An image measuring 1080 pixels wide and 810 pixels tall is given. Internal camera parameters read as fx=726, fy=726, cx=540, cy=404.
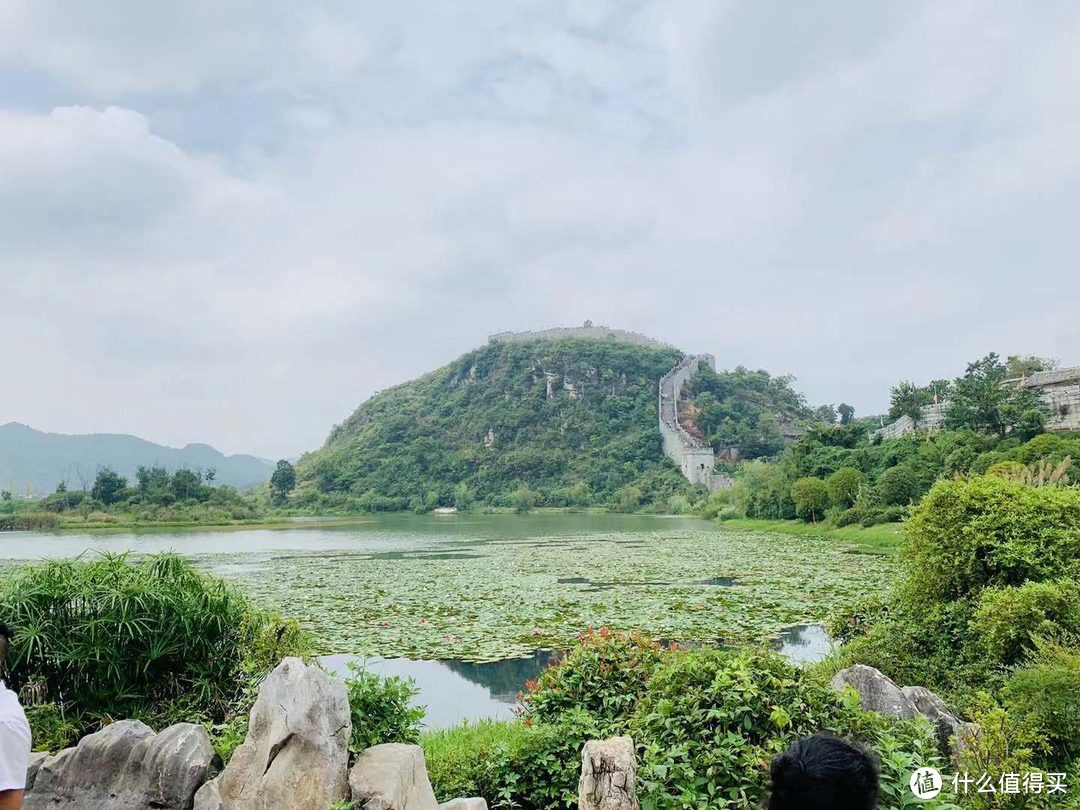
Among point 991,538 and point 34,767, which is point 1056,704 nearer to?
point 991,538

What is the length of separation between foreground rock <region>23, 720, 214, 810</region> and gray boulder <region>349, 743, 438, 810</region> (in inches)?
34.8

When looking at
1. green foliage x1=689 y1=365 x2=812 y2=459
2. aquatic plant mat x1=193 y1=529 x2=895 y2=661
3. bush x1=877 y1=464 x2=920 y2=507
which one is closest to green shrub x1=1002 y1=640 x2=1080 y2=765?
aquatic plant mat x1=193 y1=529 x2=895 y2=661

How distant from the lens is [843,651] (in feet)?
23.2

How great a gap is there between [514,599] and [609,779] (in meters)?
11.6

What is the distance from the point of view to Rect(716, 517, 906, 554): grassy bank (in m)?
25.5

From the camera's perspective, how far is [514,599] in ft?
48.0

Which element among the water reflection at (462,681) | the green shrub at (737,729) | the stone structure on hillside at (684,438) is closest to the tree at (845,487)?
the water reflection at (462,681)

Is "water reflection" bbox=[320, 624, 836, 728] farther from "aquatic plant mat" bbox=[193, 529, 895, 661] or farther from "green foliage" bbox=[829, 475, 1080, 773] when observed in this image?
"green foliage" bbox=[829, 475, 1080, 773]

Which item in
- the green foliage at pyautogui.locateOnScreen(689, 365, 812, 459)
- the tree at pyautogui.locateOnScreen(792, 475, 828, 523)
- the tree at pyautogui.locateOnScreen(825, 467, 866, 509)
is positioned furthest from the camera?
the green foliage at pyautogui.locateOnScreen(689, 365, 812, 459)

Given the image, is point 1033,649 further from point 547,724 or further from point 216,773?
point 216,773

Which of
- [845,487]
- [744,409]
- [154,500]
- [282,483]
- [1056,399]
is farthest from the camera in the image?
[744,409]

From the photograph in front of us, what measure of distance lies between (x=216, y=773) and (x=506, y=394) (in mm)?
99688

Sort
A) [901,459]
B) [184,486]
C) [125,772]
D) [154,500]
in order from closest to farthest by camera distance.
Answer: [125,772] < [901,459] < [154,500] < [184,486]

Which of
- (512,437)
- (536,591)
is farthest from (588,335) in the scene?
(536,591)
